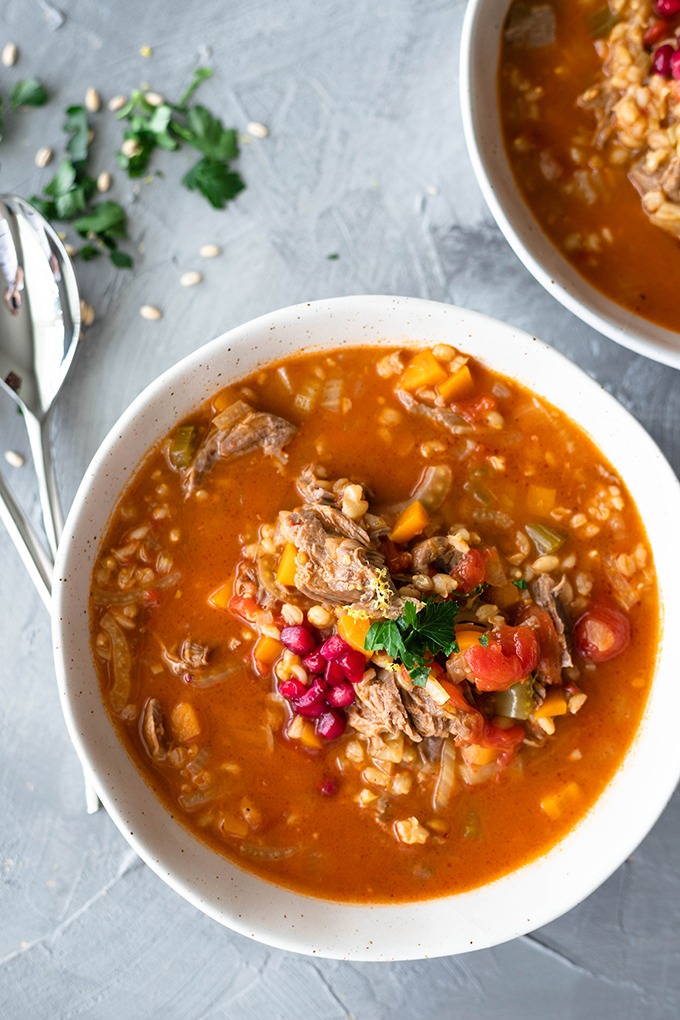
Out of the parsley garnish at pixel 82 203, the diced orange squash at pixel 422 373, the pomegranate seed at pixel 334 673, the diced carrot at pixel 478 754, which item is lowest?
the diced carrot at pixel 478 754

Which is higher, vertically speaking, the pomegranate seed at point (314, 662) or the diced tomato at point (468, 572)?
the diced tomato at point (468, 572)

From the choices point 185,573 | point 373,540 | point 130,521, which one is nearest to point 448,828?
point 373,540

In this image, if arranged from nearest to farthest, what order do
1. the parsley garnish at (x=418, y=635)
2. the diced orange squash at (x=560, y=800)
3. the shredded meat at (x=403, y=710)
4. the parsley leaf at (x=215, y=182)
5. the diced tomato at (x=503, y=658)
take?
the parsley garnish at (x=418, y=635) → the diced tomato at (x=503, y=658) → the shredded meat at (x=403, y=710) → the diced orange squash at (x=560, y=800) → the parsley leaf at (x=215, y=182)

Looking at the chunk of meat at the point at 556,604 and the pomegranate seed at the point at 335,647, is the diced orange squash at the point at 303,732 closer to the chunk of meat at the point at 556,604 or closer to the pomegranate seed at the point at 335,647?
the pomegranate seed at the point at 335,647

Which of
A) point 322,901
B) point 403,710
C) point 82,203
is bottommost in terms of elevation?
point 322,901

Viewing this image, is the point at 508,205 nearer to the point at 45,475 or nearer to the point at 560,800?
the point at 45,475

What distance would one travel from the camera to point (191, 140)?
4113 mm

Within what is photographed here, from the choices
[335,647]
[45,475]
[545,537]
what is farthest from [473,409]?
[45,475]

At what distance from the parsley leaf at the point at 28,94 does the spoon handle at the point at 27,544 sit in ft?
5.59

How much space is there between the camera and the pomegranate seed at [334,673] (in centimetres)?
349

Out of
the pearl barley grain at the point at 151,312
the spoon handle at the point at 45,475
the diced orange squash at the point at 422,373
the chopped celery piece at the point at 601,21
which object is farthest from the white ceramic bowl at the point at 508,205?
the spoon handle at the point at 45,475

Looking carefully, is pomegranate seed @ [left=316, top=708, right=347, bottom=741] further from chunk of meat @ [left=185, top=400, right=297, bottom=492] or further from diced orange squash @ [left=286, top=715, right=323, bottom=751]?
chunk of meat @ [left=185, top=400, right=297, bottom=492]

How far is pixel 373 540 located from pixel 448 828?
1218 millimetres

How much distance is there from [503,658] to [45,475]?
6.90 ft
